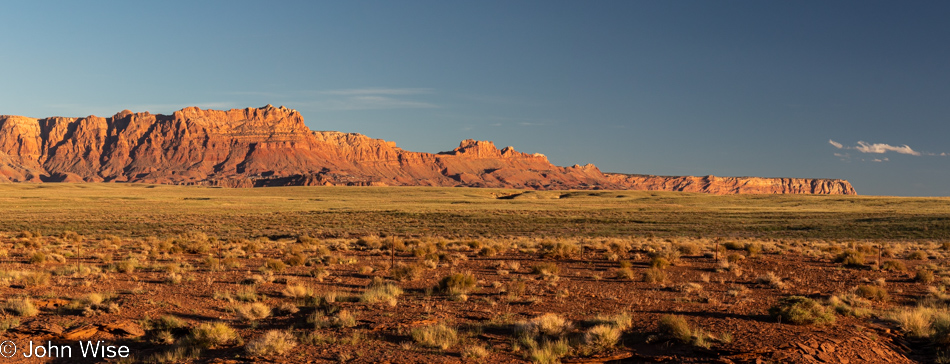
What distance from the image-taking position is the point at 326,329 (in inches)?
404

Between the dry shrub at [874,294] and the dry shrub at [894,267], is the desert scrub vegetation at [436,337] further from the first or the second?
the dry shrub at [894,267]

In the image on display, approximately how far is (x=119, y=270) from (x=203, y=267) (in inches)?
91.2

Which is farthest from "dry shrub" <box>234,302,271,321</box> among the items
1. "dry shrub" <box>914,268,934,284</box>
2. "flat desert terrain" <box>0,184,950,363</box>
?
"dry shrub" <box>914,268,934,284</box>

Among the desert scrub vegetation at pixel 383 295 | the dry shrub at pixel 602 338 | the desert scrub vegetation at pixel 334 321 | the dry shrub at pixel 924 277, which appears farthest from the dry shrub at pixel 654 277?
the desert scrub vegetation at pixel 334 321

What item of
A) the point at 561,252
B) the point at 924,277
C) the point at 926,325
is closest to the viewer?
the point at 926,325

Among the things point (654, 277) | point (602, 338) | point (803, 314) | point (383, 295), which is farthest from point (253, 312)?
point (654, 277)

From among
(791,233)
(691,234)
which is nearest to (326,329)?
(691,234)

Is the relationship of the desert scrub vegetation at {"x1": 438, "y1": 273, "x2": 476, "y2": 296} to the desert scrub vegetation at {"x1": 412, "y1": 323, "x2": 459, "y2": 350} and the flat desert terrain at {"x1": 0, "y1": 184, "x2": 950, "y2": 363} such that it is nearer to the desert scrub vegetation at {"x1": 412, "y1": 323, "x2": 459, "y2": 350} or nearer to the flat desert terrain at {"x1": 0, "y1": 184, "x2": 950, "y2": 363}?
the flat desert terrain at {"x1": 0, "y1": 184, "x2": 950, "y2": 363}

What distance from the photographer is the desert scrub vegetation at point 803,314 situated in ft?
34.4

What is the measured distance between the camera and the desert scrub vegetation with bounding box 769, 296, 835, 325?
10.5 meters

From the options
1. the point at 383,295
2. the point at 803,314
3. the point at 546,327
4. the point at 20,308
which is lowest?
the point at 20,308

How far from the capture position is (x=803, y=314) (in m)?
10.5

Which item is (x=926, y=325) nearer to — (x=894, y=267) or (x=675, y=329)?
(x=675, y=329)

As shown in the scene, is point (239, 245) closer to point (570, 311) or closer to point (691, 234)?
point (570, 311)
